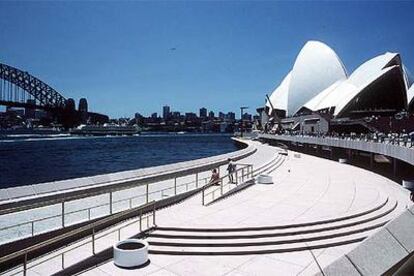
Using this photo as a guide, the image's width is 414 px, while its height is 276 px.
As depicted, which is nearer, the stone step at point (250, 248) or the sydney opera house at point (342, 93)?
the stone step at point (250, 248)

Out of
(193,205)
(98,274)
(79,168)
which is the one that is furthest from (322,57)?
(98,274)

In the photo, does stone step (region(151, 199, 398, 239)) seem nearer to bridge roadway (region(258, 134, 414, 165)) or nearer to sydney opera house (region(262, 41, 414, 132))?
bridge roadway (region(258, 134, 414, 165))

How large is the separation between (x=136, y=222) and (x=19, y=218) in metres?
3.23

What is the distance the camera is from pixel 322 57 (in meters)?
71.6

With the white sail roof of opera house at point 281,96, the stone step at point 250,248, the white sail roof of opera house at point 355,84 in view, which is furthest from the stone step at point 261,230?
the white sail roof of opera house at point 281,96

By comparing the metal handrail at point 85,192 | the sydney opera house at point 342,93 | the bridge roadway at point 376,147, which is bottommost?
the metal handrail at point 85,192

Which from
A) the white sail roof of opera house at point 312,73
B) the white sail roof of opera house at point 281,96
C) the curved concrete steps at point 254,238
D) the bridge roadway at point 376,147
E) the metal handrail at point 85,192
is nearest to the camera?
the metal handrail at point 85,192

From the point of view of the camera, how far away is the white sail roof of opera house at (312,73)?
229ft

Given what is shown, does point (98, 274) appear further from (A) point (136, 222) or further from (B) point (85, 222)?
(A) point (136, 222)

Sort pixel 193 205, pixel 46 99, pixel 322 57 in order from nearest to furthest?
pixel 193 205
pixel 322 57
pixel 46 99

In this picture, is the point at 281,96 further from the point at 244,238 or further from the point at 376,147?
the point at 244,238

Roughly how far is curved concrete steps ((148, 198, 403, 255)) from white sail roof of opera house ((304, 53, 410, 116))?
45.7m

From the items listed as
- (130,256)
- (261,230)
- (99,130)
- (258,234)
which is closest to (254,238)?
(258,234)

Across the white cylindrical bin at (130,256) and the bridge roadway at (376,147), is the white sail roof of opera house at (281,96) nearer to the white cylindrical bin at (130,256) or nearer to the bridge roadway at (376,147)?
the bridge roadway at (376,147)
